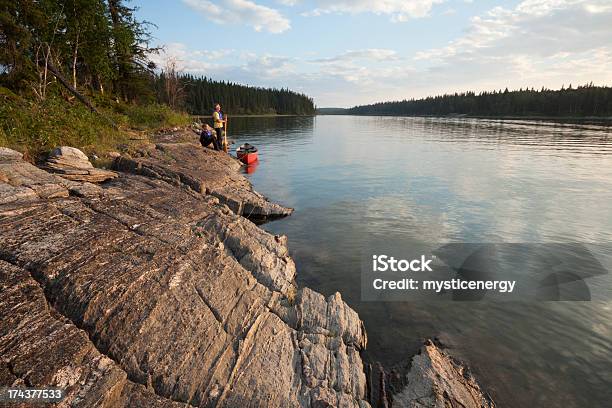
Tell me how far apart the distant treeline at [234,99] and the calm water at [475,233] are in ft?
343

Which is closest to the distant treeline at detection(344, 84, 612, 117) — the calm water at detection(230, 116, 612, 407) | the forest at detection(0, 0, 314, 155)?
the calm water at detection(230, 116, 612, 407)

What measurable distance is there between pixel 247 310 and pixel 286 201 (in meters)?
12.0

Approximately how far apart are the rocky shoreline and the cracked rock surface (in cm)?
2

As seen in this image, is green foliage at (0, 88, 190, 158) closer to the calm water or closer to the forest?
the forest

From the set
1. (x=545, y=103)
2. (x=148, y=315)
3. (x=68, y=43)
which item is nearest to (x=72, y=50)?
(x=68, y=43)

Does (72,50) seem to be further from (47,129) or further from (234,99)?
(234,99)

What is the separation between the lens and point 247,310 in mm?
5953

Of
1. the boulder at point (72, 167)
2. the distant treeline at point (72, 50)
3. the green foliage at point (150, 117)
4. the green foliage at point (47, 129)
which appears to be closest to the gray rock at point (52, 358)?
the boulder at point (72, 167)

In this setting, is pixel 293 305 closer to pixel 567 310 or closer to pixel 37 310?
pixel 37 310

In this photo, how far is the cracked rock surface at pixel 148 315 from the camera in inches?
158

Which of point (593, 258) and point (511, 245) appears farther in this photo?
point (511, 245)

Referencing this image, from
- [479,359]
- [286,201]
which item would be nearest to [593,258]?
[479,359]

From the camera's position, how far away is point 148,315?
15.9ft

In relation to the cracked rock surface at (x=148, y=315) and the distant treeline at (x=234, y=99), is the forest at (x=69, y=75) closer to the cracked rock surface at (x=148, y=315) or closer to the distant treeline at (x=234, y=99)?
the cracked rock surface at (x=148, y=315)
